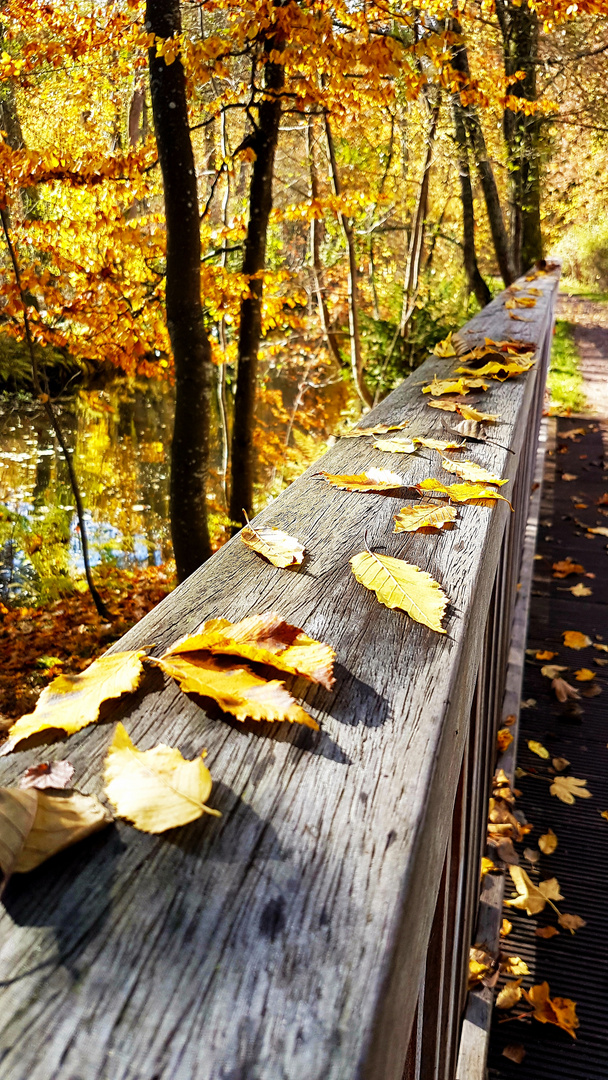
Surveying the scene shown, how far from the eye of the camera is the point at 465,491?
1545 mm

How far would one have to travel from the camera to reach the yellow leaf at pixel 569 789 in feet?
9.59

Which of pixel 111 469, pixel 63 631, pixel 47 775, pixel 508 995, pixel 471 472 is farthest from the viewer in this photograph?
pixel 111 469

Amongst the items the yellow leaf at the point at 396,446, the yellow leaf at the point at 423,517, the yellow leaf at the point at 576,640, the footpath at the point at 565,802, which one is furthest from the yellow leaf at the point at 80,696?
the yellow leaf at the point at 576,640

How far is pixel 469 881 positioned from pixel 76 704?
1221 millimetres

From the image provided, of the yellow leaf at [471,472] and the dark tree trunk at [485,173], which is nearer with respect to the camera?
the yellow leaf at [471,472]

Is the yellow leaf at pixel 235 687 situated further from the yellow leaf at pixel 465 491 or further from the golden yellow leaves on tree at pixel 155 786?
the yellow leaf at pixel 465 491

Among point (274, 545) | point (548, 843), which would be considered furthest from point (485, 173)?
point (274, 545)

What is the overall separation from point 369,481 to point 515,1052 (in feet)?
5.34

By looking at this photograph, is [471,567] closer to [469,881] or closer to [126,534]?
[469,881]

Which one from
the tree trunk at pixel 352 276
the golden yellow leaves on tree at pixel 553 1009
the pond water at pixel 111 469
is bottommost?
the pond water at pixel 111 469

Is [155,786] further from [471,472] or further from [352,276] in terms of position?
[352,276]

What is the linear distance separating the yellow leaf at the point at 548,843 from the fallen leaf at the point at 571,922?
0.28m

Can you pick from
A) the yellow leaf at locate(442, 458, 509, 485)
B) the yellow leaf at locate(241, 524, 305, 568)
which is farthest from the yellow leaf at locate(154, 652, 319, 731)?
the yellow leaf at locate(442, 458, 509, 485)

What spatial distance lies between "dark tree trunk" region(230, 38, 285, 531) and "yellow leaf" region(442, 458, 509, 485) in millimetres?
5196
